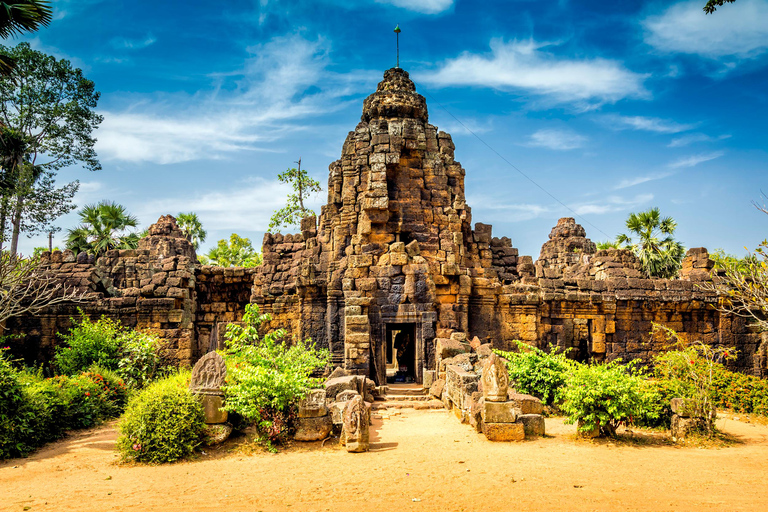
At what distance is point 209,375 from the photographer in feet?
27.5

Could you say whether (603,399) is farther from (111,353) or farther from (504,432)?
(111,353)

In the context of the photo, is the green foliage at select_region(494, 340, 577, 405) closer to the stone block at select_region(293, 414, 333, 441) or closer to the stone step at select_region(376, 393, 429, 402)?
the stone step at select_region(376, 393, 429, 402)

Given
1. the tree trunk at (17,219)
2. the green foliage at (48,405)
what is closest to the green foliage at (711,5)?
the green foliage at (48,405)

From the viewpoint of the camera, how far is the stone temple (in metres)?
13.5

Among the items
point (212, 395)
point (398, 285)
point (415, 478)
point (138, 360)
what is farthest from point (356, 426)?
point (138, 360)

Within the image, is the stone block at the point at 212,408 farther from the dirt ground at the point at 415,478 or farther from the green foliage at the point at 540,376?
the green foliage at the point at 540,376

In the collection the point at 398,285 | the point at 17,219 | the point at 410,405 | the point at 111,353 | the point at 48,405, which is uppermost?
the point at 17,219

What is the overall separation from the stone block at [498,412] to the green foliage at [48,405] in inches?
284

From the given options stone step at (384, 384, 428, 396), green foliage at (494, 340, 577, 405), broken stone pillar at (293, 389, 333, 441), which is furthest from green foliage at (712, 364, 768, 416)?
broken stone pillar at (293, 389, 333, 441)

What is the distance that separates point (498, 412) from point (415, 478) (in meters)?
2.32

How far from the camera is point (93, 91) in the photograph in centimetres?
2238

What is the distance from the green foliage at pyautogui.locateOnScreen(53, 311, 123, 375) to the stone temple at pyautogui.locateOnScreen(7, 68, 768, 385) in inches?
40.4

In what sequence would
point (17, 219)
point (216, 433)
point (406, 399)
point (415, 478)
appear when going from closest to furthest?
point (415, 478), point (216, 433), point (406, 399), point (17, 219)

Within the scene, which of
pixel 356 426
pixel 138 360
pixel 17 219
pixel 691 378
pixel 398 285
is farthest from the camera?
pixel 17 219
